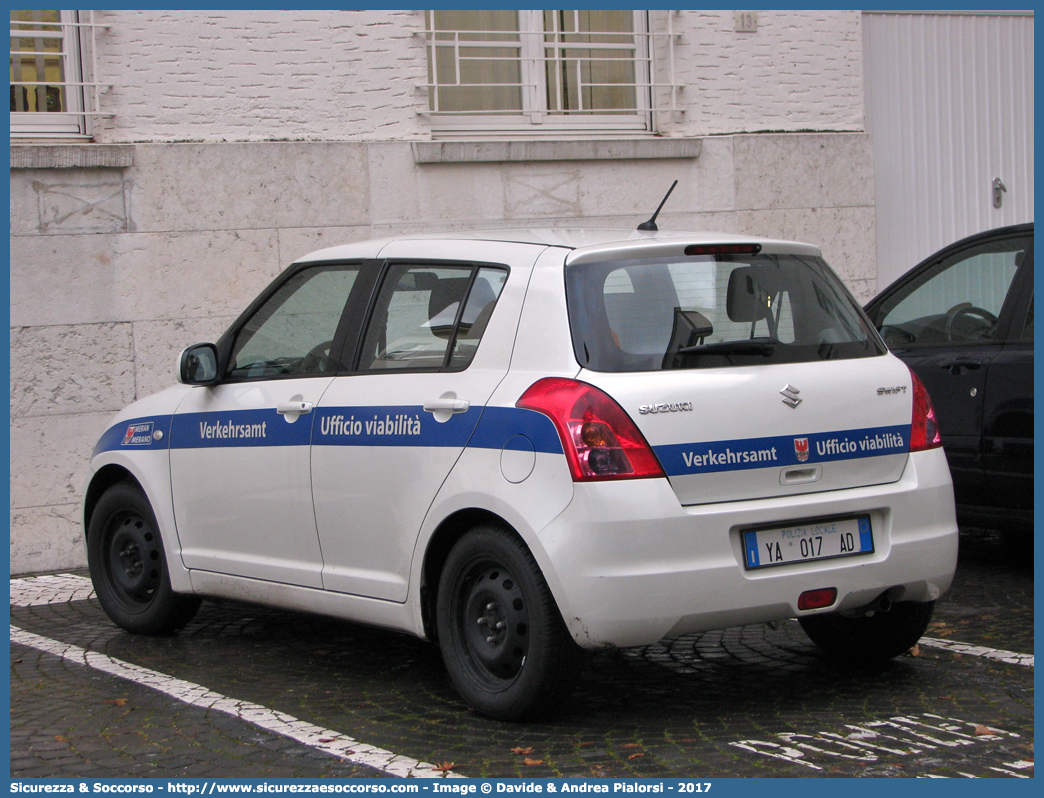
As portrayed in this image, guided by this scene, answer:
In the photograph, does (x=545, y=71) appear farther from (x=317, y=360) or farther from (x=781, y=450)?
(x=781, y=450)

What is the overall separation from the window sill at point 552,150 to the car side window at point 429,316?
15.3 ft

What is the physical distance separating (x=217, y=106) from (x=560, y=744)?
641 cm

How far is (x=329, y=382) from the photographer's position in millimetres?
5473

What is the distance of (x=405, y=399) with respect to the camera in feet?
16.5

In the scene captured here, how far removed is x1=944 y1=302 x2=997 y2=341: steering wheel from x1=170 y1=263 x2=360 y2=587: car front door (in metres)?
3.51

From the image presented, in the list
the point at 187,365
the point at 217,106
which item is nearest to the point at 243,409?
the point at 187,365

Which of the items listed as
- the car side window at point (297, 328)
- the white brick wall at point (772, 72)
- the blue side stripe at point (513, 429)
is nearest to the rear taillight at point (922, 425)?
the blue side stripe at point (513, 429)

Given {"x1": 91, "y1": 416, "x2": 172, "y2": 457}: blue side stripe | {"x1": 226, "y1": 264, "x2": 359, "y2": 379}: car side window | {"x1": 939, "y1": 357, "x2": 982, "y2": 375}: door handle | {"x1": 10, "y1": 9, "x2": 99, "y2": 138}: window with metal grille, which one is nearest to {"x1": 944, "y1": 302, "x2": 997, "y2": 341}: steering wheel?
{"x1": 939, "y1": 357, "x2": 982, "y2": 375}: door handle

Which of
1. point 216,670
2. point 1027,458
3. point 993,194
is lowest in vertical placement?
point 216,670

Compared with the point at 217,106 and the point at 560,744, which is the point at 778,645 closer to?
the point at 560,744

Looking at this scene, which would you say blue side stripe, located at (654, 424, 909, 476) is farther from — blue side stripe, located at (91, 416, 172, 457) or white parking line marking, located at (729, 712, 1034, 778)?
blue side stripe, located at (91, 416, 172, 457)

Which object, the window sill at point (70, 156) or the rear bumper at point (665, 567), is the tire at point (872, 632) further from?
the window sill at point (70, 156)

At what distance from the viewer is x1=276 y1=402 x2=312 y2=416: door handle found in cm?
548

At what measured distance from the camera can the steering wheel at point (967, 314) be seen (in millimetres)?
7246
